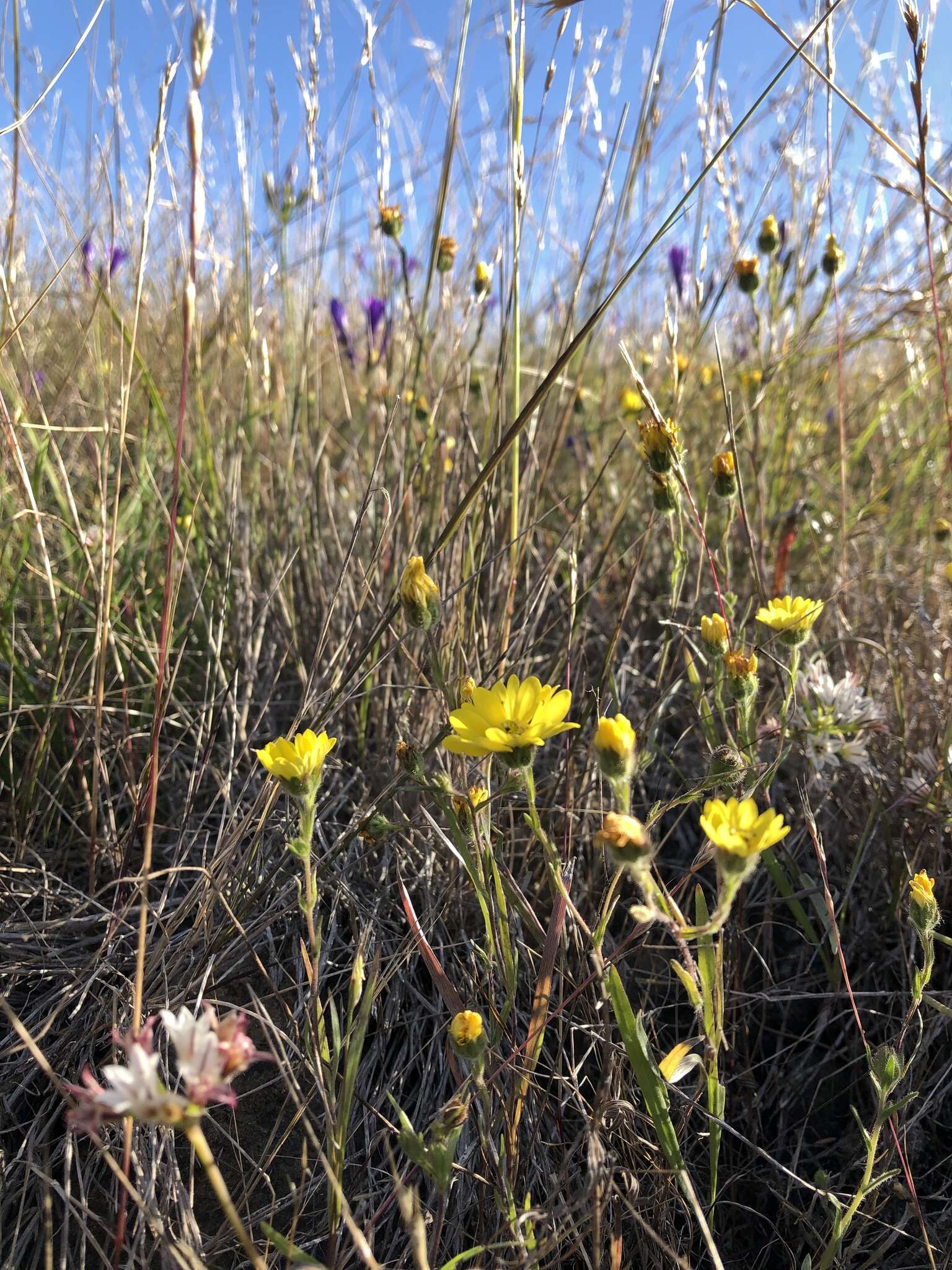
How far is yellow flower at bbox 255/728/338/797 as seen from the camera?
0.64 metres

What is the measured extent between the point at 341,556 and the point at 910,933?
0.92 metres

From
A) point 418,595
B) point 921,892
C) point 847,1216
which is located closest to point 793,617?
point 921,892

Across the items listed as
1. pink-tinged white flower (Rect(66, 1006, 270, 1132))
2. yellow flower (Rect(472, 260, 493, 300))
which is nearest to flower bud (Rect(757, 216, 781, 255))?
yellow flower (Rect(472, 260, 493, 300))

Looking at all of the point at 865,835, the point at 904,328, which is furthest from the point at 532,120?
the point at 865,835

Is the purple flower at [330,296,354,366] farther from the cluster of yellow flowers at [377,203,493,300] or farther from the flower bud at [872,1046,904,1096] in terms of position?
the flower bud at [872,1046,904,1096]

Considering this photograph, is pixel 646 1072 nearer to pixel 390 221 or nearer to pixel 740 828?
pixel 740 828

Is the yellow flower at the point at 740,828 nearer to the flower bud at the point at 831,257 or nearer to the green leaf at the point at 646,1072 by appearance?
the green leaf at the point at 646,1072

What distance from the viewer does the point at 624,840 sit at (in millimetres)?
530

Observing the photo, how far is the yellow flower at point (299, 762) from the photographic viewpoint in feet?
2.10

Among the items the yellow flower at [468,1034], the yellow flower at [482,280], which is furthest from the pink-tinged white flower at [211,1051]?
the yellow flower at [482,280]

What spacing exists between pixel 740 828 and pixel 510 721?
19 cm

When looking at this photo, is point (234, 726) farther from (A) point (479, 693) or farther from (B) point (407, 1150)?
(B) point (407, 1150)

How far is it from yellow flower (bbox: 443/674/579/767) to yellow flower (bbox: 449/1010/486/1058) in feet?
0.59

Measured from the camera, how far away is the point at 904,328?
1.32 meters
